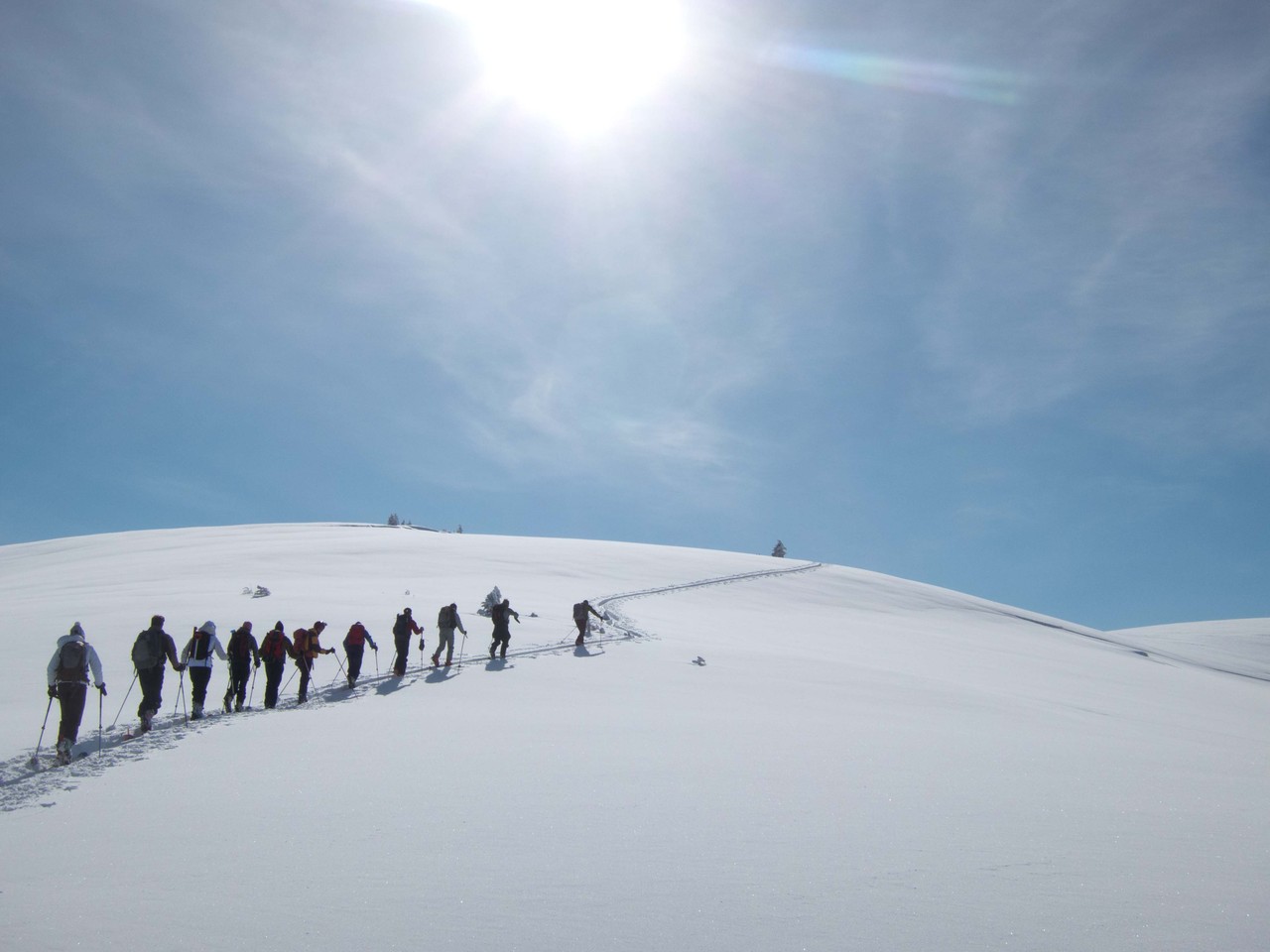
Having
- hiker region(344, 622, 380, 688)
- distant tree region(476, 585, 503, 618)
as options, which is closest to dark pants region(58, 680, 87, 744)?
hiker region(344, 622, 380, 688)

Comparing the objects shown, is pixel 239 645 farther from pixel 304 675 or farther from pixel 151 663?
pixel 151 663

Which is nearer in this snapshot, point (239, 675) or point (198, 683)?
point (198, 683)

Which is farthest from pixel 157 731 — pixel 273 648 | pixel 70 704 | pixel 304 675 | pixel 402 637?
pixel 402 637

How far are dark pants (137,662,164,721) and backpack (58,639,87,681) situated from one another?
1165 millimetres

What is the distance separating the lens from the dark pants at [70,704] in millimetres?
9797

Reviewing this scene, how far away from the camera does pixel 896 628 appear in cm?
2964

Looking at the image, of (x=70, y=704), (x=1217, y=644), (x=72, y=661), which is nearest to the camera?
(x=70, y=704)

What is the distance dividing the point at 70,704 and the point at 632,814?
7527mm

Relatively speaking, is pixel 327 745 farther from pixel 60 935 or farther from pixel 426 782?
pixel 60 935

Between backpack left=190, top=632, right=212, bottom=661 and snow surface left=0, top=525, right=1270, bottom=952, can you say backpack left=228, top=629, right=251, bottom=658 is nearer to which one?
backpack left=190, top=632, right=212, bottom=661

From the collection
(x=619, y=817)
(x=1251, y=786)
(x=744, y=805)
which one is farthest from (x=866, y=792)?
(x=1251, y=786)

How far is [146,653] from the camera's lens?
37.7 ft

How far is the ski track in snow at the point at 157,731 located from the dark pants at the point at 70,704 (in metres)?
0.26

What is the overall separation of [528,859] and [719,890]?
1.42 m
